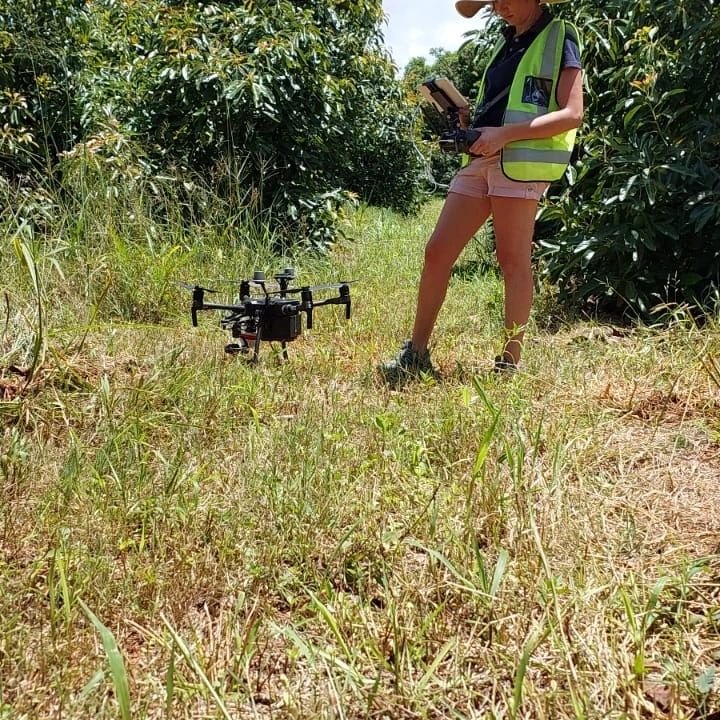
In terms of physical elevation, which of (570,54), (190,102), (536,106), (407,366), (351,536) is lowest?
(351,536)

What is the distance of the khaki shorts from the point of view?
2453mm

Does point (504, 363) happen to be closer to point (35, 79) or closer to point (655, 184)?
point (655, 184)

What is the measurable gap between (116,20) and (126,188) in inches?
121

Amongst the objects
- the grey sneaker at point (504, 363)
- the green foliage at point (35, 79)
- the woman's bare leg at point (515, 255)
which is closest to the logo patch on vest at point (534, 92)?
the woman's bare leg at point (515, 255)

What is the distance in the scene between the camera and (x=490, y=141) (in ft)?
7.73

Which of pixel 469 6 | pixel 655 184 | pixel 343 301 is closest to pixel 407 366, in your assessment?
pixel 343 301

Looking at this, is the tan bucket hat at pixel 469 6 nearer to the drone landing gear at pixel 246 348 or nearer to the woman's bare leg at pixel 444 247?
the woman's bare leg at pixel 444 247

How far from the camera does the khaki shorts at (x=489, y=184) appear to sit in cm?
245

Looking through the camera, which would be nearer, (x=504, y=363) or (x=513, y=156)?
(x=513, y=156)

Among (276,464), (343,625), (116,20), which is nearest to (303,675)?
(343,625)

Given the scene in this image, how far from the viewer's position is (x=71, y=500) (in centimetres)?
157

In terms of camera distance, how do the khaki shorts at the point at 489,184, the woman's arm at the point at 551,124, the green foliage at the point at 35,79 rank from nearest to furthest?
the woman's arm at the point at 551,124
the khaki shorts at the point at 489,184
the green foliage at the point at 35,79

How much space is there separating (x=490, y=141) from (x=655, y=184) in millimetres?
1452

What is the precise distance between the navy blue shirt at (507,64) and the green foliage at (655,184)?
1216mm
